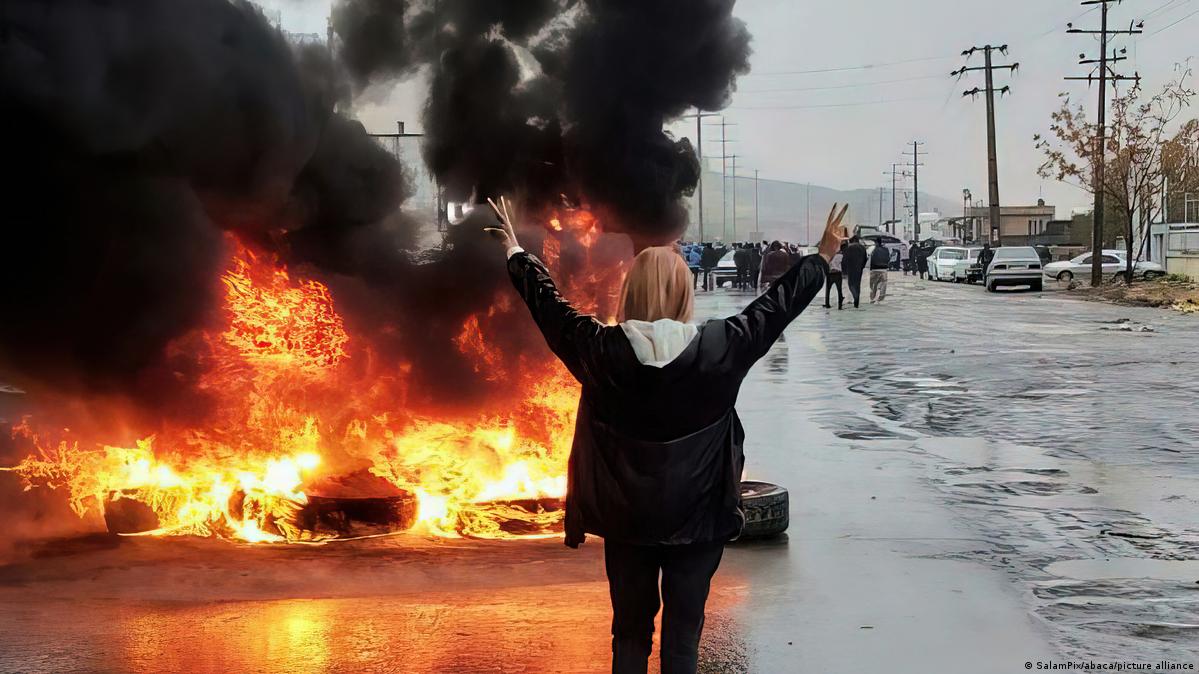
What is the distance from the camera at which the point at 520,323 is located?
8203mm

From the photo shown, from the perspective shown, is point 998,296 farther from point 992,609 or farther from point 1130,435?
point 992,609

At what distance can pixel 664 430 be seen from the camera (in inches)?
136

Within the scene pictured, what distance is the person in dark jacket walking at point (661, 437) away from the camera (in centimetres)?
343

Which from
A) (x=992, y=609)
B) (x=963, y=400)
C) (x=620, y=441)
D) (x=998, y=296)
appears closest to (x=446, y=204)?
(x=992, y=609)

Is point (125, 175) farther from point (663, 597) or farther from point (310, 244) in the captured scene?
point (663, 597)

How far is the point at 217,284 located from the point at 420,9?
2.70 meters

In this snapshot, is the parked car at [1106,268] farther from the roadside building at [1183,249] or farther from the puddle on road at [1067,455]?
the puddle on road at [1067,455]

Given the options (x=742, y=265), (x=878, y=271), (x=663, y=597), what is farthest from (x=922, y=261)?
(x=663, y=597)

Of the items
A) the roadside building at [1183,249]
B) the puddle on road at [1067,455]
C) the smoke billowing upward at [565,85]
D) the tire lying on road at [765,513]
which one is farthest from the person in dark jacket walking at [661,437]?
the roadside building at [1183,249]

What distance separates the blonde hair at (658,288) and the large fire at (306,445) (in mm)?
3707

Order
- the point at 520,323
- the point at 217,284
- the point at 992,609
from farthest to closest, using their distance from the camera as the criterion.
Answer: the point at 520,323 < the point at 217,284 < the point at 992,609

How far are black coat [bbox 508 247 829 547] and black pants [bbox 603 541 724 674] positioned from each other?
0.29 feet

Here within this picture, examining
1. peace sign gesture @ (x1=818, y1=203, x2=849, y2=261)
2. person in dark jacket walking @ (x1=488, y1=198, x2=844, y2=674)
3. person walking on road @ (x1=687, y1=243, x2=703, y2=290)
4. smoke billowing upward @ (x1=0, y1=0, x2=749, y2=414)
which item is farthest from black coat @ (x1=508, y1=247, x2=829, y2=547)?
person walking on road @ (x1=687, y1=243, x2=703, y2=290)

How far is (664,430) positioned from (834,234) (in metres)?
0.94
